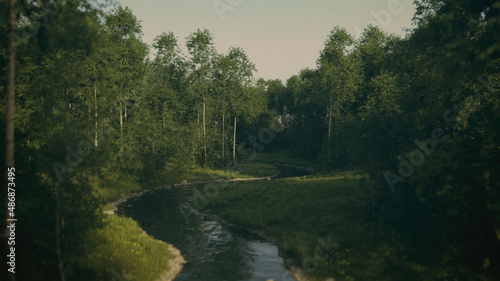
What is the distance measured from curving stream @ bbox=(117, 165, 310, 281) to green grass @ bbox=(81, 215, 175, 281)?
4.81 feet

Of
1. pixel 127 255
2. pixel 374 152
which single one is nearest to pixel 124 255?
pixel 127 255

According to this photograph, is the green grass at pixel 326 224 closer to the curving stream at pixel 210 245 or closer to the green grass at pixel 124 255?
the curving stream at pixel 210 245

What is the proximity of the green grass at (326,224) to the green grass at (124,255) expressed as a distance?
786cm

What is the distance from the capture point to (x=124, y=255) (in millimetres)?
17281

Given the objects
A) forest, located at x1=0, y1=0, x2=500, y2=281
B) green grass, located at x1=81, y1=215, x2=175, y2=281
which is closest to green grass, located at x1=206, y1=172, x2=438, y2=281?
forest, located at x1=0, y1=0, x2=500, y2=281

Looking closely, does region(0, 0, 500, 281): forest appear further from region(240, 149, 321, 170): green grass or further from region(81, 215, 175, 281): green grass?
region(240, 149, 321, 170): green grass

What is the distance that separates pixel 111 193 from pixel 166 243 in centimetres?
1798

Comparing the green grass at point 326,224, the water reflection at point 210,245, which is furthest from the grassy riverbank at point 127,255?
the green grass at point 326,224

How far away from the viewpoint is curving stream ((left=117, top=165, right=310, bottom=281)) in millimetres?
17828

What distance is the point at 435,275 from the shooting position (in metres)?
15.1

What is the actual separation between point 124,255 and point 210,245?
662 centimetres

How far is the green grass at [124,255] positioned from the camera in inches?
603

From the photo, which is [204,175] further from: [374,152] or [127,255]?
[127,255]

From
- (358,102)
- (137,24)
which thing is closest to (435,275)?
(137,24)
